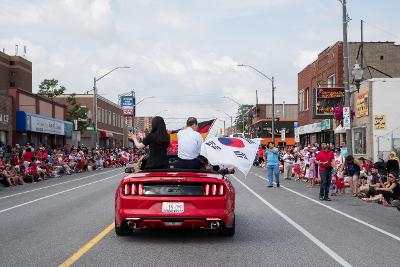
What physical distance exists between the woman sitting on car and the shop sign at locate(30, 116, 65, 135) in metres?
36.0

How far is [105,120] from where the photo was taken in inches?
3189

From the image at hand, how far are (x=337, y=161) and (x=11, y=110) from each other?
90.1 ft

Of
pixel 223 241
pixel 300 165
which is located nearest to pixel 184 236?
pixel 223 241

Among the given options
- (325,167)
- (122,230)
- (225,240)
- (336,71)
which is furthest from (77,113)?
(225,240)

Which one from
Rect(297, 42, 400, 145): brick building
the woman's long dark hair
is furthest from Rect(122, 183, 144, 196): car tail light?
Rect(297, 42, 400, 145): brick building

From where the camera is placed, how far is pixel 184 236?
901cm

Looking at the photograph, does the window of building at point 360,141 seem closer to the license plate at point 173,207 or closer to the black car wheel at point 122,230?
the black car wheel at point 122,230

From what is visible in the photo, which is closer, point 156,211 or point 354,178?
point 156,211

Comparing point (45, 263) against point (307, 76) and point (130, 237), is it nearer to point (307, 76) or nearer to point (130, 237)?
point (130, 237)

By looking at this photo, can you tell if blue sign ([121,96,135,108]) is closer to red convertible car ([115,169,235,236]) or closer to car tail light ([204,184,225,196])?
red convertible car ([115,169,235,236])

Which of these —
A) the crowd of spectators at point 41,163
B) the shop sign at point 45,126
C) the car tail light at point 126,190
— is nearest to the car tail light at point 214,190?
the car tail light at point 126,190

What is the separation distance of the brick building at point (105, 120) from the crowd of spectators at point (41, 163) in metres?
29.7

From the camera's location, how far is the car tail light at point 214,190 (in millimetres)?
8250

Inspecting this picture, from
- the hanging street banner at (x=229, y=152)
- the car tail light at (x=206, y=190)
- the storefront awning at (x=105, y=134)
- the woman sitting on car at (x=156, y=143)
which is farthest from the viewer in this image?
the storefront awning at (x=105, y=134)
